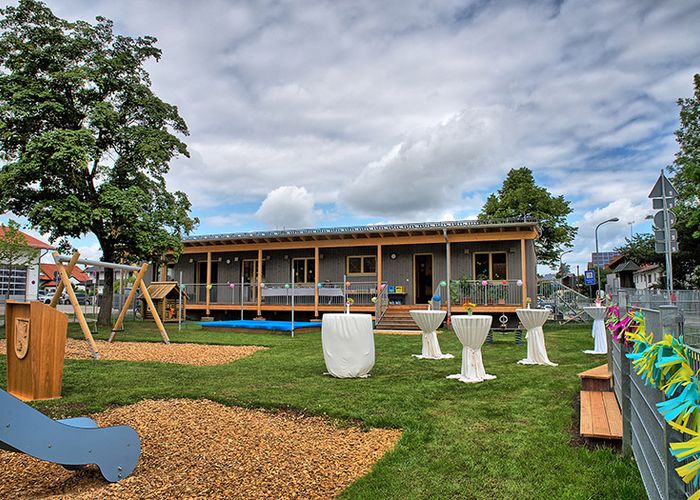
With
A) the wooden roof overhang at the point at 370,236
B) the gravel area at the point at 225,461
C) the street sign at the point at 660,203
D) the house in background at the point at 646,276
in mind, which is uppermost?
the wooden roof overhang at the point at 370,236

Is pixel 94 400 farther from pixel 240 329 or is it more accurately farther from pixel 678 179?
pixel 678 179

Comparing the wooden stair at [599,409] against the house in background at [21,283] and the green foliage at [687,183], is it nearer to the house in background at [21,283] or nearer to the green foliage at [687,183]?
the green foliage at [687,183]

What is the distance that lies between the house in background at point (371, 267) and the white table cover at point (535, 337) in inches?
323

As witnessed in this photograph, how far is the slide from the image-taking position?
3072mm

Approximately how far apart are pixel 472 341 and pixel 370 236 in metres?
13.7

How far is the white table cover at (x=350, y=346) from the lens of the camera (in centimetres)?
771

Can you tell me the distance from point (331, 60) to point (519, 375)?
9230 millimetres

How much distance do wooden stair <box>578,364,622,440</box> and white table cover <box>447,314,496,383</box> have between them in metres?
1.68

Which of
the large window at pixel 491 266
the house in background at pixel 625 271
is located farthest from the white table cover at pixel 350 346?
the house in background at pixel 625 271

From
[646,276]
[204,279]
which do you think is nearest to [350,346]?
[204,279]

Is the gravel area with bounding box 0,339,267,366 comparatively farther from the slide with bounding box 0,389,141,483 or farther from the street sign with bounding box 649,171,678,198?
the street sign with bounding box 649,171,678,198

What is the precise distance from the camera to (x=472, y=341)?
24.2 feet

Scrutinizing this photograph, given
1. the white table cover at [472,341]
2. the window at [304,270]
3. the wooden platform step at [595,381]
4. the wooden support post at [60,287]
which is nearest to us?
the wooden platform step at [595,381]

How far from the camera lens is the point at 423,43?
36.6 ft
